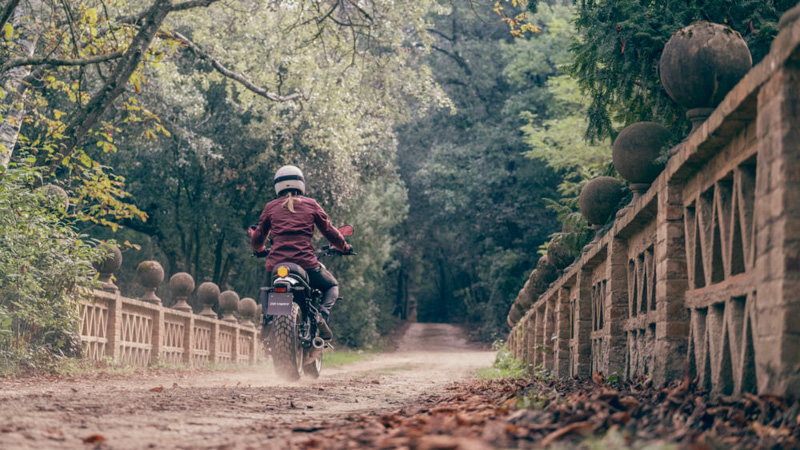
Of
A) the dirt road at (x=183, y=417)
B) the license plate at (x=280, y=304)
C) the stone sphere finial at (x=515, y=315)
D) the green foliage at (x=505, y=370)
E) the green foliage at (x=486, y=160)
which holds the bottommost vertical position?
the green foliage at (x=505, y=370)

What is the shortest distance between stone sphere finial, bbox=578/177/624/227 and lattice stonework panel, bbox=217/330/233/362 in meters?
11.2

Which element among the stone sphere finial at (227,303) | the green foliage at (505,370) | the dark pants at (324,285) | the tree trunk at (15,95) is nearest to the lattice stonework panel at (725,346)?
the dark pants at (324,285)

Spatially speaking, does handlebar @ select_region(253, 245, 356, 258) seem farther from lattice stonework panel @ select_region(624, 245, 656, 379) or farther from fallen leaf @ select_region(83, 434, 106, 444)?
fallen leaf @ select_region(83, 434, 106, 444)

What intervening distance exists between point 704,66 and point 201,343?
13.0 m

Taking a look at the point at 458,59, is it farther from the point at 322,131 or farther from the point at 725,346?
the point at 725,346

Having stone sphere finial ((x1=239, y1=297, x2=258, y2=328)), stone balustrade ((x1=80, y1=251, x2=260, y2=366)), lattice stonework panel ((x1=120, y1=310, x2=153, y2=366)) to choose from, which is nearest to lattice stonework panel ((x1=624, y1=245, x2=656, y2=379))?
stone balustrade ((x1=80, y1=251, x2=260, y2=366))

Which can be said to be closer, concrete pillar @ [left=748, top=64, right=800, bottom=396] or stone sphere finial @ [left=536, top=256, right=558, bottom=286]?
concrete pillar @ [left=748, top=64, right=800, bottom=396]

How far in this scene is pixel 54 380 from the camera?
8.24 metres

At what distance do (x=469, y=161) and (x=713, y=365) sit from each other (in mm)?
31534

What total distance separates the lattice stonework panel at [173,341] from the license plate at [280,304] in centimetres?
639

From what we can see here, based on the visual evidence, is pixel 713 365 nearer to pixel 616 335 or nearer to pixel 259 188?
pixel 616 335

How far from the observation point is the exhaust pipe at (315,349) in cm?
828

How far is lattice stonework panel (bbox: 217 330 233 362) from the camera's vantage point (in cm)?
1708

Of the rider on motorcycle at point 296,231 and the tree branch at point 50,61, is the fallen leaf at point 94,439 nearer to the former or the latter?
the rider on motorcycle at point 296,231
